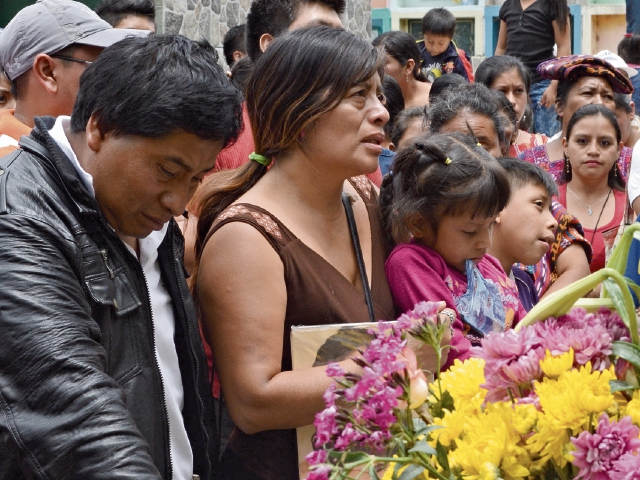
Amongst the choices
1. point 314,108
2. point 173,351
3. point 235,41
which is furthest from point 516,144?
point 173,351

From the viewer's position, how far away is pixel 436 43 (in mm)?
8008

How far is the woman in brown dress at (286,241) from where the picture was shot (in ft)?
6.76

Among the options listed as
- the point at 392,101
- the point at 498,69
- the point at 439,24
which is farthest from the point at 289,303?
the point at 439,24

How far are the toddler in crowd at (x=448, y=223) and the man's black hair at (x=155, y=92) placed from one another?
0.73 metres

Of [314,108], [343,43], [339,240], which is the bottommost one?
[339,240]

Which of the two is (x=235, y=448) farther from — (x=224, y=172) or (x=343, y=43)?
(x=343, y=43)

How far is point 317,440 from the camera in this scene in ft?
4.17

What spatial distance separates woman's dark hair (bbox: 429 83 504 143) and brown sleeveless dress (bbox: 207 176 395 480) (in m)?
1.52

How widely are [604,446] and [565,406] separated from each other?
0.22 feet

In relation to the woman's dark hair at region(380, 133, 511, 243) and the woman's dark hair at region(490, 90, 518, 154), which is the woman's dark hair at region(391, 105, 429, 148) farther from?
the woman's dark hair at region(380, 133, 511, 243)

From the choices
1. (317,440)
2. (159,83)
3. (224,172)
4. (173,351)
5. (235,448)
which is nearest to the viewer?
(317,440)

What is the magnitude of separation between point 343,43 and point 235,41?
3.38m

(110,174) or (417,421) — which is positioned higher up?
(110,174)

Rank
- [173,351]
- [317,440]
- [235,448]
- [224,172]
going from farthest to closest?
1. [224,172]
2. [235,448]
3. [173,351]
4. [317,440]
